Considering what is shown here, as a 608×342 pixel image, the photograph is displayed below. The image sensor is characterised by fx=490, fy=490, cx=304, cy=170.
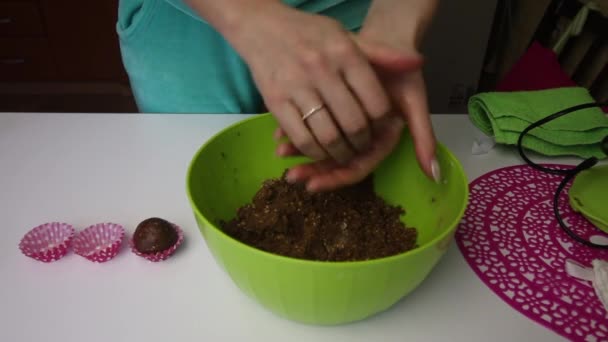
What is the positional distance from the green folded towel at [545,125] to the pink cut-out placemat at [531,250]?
6cm

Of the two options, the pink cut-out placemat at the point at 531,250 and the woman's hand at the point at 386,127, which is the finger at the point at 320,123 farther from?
the pink cut-out placemat at the point at 531,250

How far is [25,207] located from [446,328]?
56 cm

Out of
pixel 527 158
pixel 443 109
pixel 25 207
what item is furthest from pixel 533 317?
pixel 443 109

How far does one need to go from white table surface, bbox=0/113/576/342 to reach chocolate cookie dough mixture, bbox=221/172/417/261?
6cm

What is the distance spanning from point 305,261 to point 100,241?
325 mm

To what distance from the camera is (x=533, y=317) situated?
53 centimetres

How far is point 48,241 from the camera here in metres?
0.60

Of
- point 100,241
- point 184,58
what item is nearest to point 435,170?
point 100,241

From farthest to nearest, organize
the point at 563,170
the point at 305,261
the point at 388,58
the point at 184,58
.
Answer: the point at 184,58, the point at 563,170, the point at 388,58, the point at 305,261

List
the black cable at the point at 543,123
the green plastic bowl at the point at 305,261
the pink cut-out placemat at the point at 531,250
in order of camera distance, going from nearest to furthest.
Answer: the green plastic bowl at the point at 305,261, the pink cut-out placemat at the point at 531,250, the black cable at the point at 543,123

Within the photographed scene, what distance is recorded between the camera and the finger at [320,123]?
47 centimetres

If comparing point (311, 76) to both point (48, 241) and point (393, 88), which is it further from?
point (48, 241)

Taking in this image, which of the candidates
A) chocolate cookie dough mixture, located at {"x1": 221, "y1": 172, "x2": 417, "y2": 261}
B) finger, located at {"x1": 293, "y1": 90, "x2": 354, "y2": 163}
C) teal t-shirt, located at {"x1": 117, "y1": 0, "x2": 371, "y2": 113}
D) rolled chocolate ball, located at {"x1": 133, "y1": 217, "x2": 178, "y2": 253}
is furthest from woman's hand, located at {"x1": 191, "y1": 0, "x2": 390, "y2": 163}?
teal t-shirt, located at {"x1": 117, "y1": 0, "x2": 371, "y2": 113}

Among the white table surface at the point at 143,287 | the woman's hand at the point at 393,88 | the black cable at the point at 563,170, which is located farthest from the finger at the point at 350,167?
the black cable at the point at 563,170
